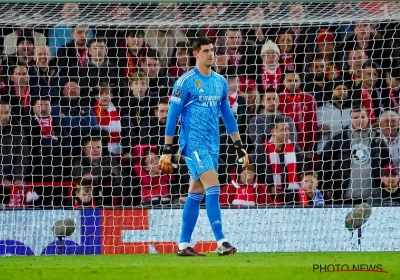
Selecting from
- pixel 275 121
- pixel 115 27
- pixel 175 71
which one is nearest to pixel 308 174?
pixel 275 121

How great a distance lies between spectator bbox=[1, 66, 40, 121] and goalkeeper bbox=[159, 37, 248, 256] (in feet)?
10.9

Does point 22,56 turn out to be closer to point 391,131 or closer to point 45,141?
point 45,141

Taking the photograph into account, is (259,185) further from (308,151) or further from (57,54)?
(57,54)

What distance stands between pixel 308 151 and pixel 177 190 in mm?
1769

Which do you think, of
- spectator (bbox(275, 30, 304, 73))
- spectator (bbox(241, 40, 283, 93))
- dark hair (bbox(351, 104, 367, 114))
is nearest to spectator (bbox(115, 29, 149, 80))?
spectator (bbox(241, 40, 283, 93))

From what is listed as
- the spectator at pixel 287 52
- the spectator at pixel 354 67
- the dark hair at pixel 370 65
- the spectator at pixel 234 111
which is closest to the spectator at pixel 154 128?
the spectator at pixel 234 111

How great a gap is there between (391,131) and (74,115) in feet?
13.4

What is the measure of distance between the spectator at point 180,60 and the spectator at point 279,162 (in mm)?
1560

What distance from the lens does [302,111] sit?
1250cm

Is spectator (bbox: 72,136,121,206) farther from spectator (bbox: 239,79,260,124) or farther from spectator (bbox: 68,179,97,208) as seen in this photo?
spectator (bbox: 239,79,260,124)

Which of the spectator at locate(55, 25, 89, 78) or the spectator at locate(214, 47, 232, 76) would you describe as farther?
the spectator at locate(214, 47, 232, 76)

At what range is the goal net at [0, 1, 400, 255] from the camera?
11.3 metres

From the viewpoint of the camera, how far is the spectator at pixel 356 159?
39.5 feet

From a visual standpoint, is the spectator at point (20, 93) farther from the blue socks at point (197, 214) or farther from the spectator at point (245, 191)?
the blue socks at point (197, 214)
